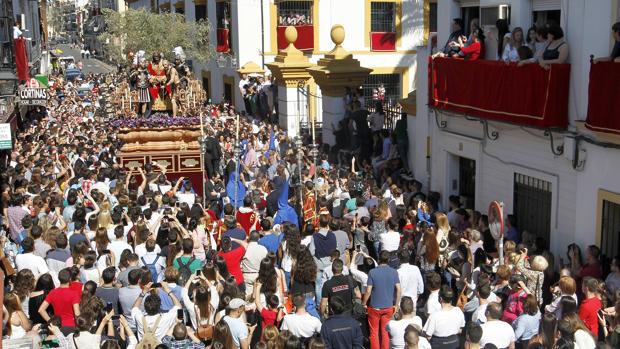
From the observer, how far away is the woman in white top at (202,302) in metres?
8.36

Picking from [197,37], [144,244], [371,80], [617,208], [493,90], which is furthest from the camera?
[197,37]

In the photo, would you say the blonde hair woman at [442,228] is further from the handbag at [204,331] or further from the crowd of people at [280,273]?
the handbag at [204,331]

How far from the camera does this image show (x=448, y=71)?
14.8m

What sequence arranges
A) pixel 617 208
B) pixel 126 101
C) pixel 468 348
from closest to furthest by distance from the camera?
pixel 468 348 < pixel 617 208 < pixel 126 101

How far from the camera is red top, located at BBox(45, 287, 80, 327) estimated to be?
8.62 m

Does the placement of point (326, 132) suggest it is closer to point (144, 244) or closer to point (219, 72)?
point (144, 244)

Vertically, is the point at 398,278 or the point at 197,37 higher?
the point at 197,37

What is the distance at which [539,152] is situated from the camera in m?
12.7

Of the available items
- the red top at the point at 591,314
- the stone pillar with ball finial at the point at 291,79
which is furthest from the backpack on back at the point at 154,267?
the stone pillar with ball finial at the point at 291,79

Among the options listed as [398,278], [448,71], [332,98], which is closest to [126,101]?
[332,98]

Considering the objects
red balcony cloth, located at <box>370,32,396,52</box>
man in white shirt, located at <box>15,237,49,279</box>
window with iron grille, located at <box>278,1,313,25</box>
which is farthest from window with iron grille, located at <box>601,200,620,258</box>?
red balcony cloth, located at <box>370,32,396,52</box>

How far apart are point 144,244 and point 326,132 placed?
1176 cm

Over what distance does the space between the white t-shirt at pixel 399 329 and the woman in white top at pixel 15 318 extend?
3.51 metres

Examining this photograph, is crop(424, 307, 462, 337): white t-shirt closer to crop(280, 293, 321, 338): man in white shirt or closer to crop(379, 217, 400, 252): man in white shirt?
crop(280, 293, 321, 338): man in white shirt
